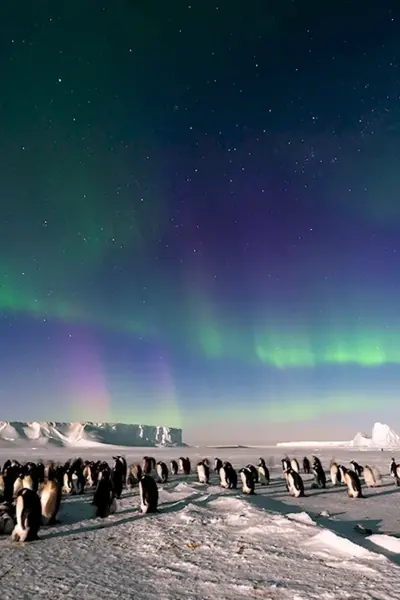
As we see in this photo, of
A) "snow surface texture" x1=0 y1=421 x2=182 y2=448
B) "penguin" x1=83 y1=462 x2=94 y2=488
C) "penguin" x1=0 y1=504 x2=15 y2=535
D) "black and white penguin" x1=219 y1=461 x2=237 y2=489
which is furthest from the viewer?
"snow surface texture" x1=0 y1=421 x2=182 y2=448

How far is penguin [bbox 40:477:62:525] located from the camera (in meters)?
10.7

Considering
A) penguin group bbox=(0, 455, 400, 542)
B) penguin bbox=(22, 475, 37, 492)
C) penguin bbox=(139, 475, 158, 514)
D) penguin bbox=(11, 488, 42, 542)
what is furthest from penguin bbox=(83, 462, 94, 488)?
penguin bbox=(11, 488, 42, 542)

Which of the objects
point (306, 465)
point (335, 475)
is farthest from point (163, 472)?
point (306, 465)

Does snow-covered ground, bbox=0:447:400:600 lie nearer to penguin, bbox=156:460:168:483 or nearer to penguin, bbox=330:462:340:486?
penguin, bbox=330:462:340:486

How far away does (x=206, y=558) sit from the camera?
7.32 metres

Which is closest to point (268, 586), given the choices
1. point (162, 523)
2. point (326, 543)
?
point (326, 543)

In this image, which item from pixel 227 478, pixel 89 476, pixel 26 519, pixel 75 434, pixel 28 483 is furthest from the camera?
pixel 75 434

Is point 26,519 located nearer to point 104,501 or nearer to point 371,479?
point 104,501

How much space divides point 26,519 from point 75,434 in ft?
326

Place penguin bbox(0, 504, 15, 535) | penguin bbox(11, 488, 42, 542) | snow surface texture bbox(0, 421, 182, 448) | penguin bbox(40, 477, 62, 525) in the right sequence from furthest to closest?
snow surface texture bbox(0, 421, 182, 448) < penguin bbox(40, 477, 62, 525) < penguin bbox(0, 504, 15, 535) < penguin bbox(11, 488, 42, 542)

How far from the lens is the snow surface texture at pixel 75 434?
98438mm

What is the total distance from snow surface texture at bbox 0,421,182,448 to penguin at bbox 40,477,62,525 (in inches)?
3425

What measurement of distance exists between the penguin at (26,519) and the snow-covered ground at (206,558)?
0.61 feet

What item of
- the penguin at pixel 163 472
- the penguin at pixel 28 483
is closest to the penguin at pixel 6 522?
the penguin at pixel 28 483
